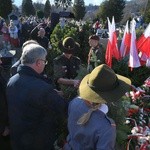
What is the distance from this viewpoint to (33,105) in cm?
339

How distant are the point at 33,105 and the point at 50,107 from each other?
0.16 m

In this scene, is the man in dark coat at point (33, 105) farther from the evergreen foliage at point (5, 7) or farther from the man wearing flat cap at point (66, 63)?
the evergreen foliage at point (5, 7)

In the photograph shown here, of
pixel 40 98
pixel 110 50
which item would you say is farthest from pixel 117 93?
pixel 110 50

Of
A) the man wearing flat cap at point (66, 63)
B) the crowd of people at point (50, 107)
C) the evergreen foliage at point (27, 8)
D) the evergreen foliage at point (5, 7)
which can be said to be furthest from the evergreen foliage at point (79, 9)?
the crowd of people at point (50, 107)

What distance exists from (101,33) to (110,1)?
25.6m

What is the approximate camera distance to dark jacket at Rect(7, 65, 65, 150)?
335 cm

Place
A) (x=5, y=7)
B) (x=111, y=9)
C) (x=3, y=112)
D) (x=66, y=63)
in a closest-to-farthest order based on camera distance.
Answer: (x=3, y=112), (x=66, y=63), (x=5, y=7), (x=111, y=9)

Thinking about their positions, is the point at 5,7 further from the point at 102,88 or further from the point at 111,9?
the point at 102,88

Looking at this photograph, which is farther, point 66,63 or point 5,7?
point 5,7

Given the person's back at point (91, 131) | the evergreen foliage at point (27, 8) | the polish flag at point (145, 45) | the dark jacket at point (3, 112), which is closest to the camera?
the person's back at point (91, 131)

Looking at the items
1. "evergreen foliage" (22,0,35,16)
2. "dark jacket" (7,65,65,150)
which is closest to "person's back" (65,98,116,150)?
"dark jacket" (7,65,65,150)

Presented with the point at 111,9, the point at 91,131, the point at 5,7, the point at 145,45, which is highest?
the point at 91,131

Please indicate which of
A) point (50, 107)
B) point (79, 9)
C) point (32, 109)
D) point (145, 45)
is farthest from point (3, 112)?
point (79, 9)

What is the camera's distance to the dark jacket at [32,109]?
3.35 metres
